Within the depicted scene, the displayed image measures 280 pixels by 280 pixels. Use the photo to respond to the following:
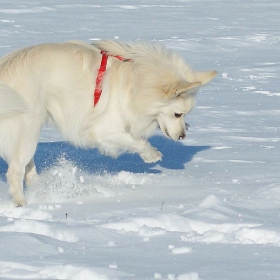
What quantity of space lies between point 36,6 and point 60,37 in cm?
330

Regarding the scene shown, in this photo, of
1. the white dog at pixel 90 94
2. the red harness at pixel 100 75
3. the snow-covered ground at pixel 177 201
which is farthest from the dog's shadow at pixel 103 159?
the red harness at pixel 100 75

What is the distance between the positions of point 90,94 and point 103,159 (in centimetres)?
119

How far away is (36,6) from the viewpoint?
592 inches

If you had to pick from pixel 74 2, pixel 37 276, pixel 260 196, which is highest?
pixel 37 276

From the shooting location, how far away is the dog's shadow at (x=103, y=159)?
21.0 ft

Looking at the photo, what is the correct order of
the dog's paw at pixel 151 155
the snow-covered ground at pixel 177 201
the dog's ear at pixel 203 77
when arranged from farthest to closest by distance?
the dog's paw at pixel 151 155 < the dog's ear at pixel 203 77 < the snow-covered ground at pixel 177 201

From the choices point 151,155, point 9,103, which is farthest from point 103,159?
point 9,103

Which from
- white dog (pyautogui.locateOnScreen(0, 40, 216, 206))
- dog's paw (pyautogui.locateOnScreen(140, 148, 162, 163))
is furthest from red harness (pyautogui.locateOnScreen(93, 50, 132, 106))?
dog's paw (pyautogui.locateOnScreen(140, 148, 162, 163))

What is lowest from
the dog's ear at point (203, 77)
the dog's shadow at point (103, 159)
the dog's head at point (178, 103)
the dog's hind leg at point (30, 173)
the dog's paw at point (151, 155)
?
the dog's shadow at point (103, 159)

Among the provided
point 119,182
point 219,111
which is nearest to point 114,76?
point 119,182

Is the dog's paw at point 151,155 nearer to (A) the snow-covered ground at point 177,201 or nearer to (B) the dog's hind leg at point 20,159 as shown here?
(A) the snow-covered ground at point 177,201

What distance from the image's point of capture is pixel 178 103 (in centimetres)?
567

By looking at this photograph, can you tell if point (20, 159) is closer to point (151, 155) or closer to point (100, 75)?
point (100, 75)

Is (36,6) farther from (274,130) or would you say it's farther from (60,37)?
(274,130)
